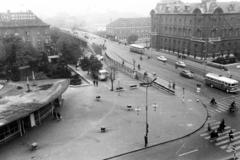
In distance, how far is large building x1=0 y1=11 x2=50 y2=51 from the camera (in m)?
97.2

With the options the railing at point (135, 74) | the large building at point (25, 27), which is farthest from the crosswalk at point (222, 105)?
the large building at point (25, 27)

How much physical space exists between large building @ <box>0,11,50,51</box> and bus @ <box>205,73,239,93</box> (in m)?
63.9

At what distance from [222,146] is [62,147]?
66.9 feet

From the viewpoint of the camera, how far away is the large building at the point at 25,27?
97.2 m

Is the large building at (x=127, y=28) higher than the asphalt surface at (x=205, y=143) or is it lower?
higher

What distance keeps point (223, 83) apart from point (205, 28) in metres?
33.5

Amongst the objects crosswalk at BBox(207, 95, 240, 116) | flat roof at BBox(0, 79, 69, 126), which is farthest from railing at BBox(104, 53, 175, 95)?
flat roof at BBox(0, 79, 69, 126)

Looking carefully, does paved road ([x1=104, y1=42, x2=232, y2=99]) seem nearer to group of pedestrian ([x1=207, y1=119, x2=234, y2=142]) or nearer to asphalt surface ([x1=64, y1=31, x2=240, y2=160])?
asphalt surface ([x1=64, y1=31, x2=240, y2=160])

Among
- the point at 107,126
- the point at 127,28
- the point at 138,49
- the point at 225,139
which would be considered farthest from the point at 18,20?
the point at 225,139

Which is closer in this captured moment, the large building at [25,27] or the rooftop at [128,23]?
the large building at [25,27]

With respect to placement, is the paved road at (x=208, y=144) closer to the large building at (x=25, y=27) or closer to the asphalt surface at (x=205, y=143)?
the asphalt surface at (x=205, y=143)

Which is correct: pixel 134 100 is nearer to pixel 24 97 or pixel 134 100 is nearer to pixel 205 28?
pixel 24 97

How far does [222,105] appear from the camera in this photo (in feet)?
152

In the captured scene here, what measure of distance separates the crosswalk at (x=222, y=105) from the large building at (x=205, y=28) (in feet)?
117
